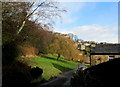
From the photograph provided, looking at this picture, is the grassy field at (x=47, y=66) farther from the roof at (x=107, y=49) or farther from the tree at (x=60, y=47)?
the tree at (x=60, y=47)


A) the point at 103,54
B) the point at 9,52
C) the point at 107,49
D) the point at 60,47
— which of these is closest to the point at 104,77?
the point at 9,52

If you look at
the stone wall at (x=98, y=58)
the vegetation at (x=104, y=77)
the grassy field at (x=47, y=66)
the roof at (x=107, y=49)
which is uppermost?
the roof at (x=107, y=49)

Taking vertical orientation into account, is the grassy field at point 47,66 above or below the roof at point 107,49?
below

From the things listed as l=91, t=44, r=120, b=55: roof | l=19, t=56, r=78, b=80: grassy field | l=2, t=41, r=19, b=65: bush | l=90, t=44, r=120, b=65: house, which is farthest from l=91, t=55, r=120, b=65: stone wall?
l=2, t=41, r=19, b=65: bush

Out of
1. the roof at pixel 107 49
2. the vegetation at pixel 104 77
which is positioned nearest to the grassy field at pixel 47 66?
the roof at pixel 107 49

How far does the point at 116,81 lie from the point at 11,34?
8004 millimetres

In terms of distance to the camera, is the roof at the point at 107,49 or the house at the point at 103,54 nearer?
the house at the point at 103,54

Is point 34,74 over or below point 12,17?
below

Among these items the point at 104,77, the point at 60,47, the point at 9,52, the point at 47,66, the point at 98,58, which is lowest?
the point at 47,66

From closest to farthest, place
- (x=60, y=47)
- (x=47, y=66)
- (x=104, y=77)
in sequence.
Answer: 1. (x=104, y=77)
2. (x=47, y=66)
3. (x=60, y=47)

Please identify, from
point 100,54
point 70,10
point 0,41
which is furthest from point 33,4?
point 100,54

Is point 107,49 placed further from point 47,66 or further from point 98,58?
point 47,66

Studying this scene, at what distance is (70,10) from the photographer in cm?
1155

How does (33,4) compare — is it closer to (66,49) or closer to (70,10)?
(70,10)
